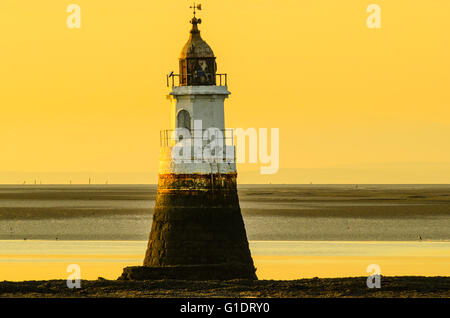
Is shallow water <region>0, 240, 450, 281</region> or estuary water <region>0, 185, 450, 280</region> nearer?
shallow water <region>0, 240, 450, 281</region>

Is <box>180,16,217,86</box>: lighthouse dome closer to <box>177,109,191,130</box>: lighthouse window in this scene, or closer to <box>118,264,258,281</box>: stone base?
<box>177,109,191,130</box>: lighthouse window

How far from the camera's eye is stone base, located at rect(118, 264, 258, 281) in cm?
3725

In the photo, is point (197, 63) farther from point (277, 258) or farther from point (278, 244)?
point (278, 244)

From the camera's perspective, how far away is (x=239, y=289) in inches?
1314

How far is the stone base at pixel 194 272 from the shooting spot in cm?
3725

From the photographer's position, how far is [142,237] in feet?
244

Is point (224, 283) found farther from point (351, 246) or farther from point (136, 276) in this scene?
point (351, 246)

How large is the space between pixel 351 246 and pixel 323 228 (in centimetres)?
2150

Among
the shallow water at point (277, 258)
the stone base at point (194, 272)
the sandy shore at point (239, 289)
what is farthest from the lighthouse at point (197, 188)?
the shallow water at point (277, 258)

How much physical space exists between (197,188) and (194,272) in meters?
Result: 2.82

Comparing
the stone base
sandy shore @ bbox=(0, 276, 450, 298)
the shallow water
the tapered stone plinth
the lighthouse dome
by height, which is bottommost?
the shallow water

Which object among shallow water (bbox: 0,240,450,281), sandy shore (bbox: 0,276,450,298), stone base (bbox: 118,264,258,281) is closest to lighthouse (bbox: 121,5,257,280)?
stone base (bbox: 118,264,258,281)

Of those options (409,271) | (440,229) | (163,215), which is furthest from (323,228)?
(163,215)

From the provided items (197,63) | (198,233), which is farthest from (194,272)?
(197,63)
